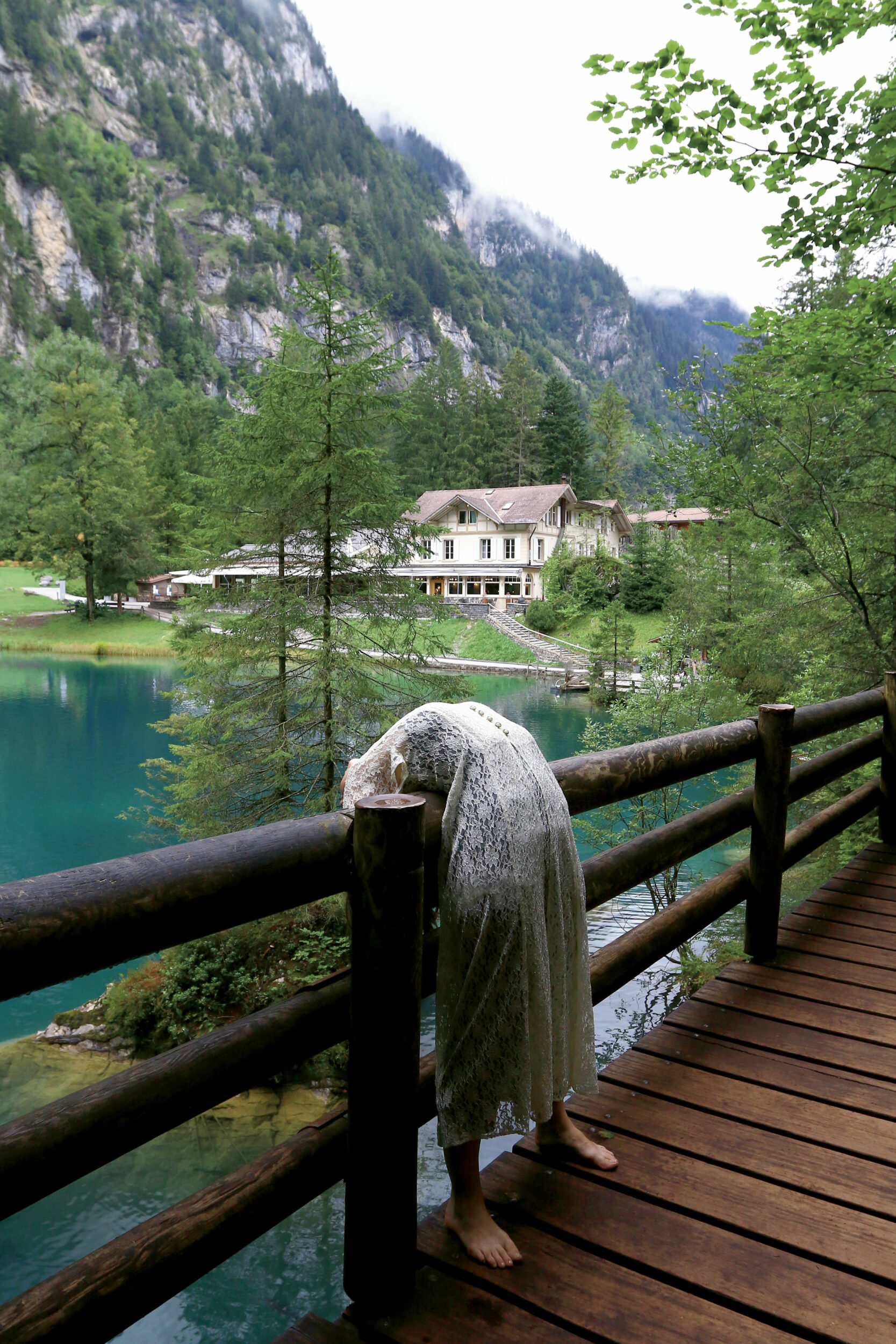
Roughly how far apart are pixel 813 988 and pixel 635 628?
28659 millimetres

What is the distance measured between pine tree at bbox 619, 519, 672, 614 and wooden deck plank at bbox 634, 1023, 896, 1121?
30.2 metres

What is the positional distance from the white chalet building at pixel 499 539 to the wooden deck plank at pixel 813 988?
36.4 m

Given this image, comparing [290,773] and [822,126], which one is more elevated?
[822,126]

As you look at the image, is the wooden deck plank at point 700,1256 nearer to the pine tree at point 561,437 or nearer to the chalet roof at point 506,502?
the chalet roof at point 506,502

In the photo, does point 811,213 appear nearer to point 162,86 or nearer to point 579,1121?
point 579,1121

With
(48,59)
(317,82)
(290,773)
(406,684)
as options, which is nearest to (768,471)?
(406,684)

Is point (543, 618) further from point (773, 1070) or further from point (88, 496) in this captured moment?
point (773, 1070)

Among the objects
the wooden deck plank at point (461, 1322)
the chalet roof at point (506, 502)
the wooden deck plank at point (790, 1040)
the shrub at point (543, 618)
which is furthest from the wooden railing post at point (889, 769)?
the chalet roof at point (506, 502)

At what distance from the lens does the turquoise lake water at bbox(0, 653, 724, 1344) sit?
212 inches

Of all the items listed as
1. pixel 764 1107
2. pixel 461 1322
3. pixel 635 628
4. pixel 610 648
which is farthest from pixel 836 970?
pixel 635 628

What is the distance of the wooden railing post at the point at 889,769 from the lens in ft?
13.7

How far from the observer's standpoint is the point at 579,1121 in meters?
1.96

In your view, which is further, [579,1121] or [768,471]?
[768,471]

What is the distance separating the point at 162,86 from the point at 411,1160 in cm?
15284
